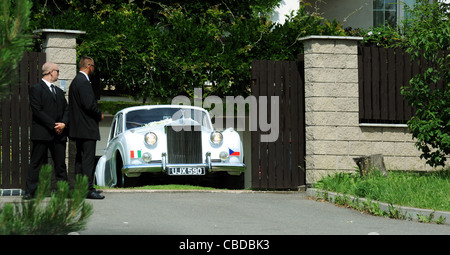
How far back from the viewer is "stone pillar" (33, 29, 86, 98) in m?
11.8

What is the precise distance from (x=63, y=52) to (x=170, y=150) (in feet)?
7.79

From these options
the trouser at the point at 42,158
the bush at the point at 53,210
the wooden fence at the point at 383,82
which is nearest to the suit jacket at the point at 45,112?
the trouser at the point at 42,158

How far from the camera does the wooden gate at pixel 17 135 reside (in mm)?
11281

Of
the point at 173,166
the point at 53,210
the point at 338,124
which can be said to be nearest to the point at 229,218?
the point at 173,166

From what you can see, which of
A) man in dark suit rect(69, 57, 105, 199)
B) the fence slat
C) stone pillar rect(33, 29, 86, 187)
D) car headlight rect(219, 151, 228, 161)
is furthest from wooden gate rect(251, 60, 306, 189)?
man in dark suit rect(69, 57, 105, 199)

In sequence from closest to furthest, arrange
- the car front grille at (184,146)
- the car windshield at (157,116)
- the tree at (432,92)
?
the tree at (432,92) < the car front grille at (184,146) < the car windshield at (157,116)

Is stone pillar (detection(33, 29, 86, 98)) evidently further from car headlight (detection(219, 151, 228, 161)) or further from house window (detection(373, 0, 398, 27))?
house window (detection(373, 0, 398, 27))

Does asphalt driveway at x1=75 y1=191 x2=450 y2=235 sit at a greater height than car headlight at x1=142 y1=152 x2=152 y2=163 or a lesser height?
lesser

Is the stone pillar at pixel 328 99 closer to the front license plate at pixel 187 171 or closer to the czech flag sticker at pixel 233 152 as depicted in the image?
the czech flag sticker at pixel 233 152

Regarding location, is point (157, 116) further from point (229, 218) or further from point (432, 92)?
point (229, 218)

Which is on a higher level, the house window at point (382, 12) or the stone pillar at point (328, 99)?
the house window at point (382, 12)

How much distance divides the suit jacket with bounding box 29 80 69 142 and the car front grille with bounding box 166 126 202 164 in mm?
2697

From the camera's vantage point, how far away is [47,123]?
9.77 m

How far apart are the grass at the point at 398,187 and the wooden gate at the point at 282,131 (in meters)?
0.84
